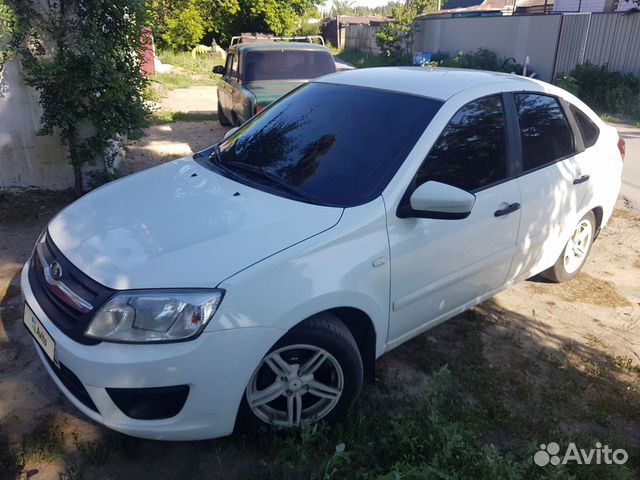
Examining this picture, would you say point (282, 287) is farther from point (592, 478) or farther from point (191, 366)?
point (592, 478)

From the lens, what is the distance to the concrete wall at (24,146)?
559 centimetres

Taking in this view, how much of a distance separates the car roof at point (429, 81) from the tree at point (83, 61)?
2613 mm

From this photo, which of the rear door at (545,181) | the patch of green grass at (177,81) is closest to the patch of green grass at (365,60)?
the patch of green grass at (177,81)

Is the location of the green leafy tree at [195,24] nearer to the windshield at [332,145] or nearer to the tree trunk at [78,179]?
the tree trunk at [78,179]

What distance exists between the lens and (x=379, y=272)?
269 centimetres

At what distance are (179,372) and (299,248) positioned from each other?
0.74 m

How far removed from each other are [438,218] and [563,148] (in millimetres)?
1708

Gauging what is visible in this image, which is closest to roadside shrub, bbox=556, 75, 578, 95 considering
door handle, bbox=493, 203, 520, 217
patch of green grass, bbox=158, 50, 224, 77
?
door handle, bbox=493, 203, 520, 217

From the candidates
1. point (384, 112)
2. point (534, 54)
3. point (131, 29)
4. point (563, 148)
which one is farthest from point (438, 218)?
point (534, 54)

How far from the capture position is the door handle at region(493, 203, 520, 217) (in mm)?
3266

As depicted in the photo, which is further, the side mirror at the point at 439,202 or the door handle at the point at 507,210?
the door handle at the point at 507,210

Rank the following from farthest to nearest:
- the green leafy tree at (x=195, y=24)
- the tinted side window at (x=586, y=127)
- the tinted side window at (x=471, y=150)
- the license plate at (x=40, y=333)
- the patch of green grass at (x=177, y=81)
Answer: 1. the green leafy tree at (x=195, y=24)
2. the patch of green grass at (x=177, y=81)
3. the tinted side window at (x=586, y=127)
4. the tinted side window at (x=471, y=150)
5. the license plate at (x=40, y=333)

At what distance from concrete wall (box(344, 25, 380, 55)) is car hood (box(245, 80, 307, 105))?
1003 inches

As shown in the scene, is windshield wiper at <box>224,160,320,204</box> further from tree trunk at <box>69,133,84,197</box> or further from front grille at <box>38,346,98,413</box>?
tree trunk at <box>69,133,84,197</box>
